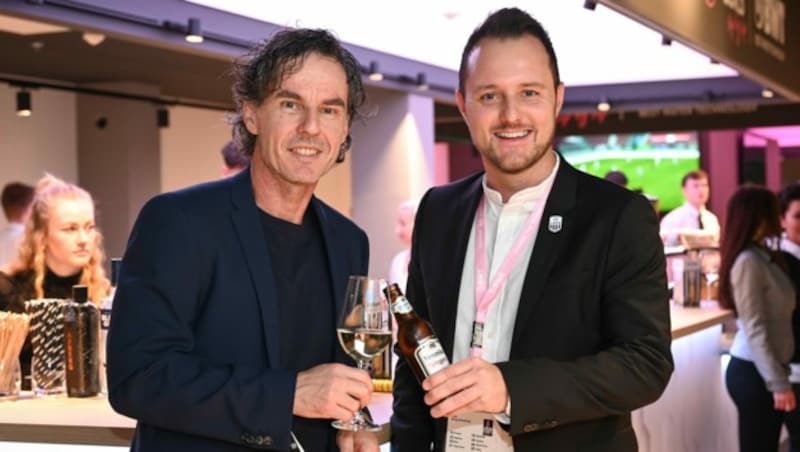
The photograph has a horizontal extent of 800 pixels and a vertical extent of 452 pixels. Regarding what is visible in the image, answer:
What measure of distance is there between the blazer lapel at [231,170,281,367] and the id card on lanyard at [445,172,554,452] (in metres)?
0.42

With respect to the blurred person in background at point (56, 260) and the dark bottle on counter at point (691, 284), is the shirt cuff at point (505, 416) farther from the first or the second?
the dark bottle on counter at point (691, 284)

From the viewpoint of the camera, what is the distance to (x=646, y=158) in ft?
51.2

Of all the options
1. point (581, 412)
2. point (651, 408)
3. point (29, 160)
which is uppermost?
point (29, 160)

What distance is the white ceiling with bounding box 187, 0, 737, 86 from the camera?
6.65 m

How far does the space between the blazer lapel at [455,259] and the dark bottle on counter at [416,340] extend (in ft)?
0.55

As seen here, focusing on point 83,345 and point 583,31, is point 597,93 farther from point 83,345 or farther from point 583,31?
point 83,345

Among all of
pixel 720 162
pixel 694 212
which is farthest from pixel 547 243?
pixel 720 162

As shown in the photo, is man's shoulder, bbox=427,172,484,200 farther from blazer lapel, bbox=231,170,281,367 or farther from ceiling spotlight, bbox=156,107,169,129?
ceiling spotlight, bbox=156,107,169,129

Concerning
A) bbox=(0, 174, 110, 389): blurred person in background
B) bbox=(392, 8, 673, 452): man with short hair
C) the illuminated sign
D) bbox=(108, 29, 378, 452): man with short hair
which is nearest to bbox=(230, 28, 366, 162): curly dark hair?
bbox=(108, 29, 378, 452): man with short hair

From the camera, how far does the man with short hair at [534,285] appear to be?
2.05m

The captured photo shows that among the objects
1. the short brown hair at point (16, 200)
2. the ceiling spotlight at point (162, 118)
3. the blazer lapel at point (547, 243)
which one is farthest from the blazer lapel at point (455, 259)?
the ceiling spotlight at point (162, 118)

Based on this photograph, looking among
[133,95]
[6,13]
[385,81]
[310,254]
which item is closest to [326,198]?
[133,95]

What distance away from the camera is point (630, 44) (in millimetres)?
8508

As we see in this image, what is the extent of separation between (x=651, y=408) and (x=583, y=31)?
389cm
